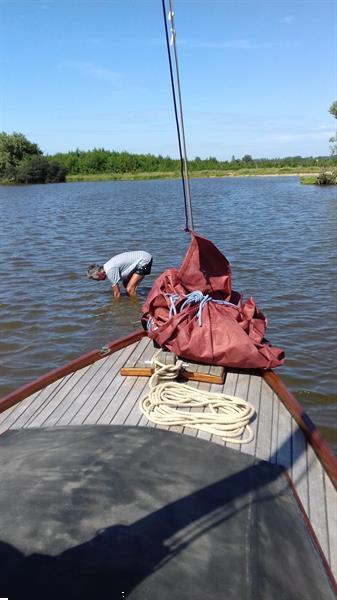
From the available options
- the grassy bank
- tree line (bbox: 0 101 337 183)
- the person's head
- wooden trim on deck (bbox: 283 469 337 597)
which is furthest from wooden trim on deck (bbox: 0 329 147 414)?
the grassy bank

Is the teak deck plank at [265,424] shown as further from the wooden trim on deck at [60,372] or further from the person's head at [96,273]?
the person's head at [96,273]

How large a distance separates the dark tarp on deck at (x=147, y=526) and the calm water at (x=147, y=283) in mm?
2356

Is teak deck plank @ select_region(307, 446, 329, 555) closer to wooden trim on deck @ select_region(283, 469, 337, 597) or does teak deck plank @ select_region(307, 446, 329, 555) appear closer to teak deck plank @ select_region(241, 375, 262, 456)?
wooden trim on deck @ select_region(283, 469, 337, 597)

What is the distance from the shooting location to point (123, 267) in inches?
367

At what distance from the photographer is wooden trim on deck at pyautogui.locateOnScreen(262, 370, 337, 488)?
3.45 meters

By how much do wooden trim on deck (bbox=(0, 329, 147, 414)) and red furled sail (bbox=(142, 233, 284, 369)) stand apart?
0.31 metres

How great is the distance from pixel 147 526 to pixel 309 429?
1.79m

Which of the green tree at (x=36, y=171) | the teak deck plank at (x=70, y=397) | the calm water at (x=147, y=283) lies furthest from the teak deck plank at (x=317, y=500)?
the green tree at (x=36, y=171)

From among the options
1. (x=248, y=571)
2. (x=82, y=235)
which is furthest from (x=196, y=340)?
(x=82, y=235)

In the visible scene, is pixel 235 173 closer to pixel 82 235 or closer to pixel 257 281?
pixel 82 235

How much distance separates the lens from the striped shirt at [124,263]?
30.0 feet

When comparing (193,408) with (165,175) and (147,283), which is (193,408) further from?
(165,175)

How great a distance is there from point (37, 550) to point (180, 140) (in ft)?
13.8

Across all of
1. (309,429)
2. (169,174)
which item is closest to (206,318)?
(309,429)
